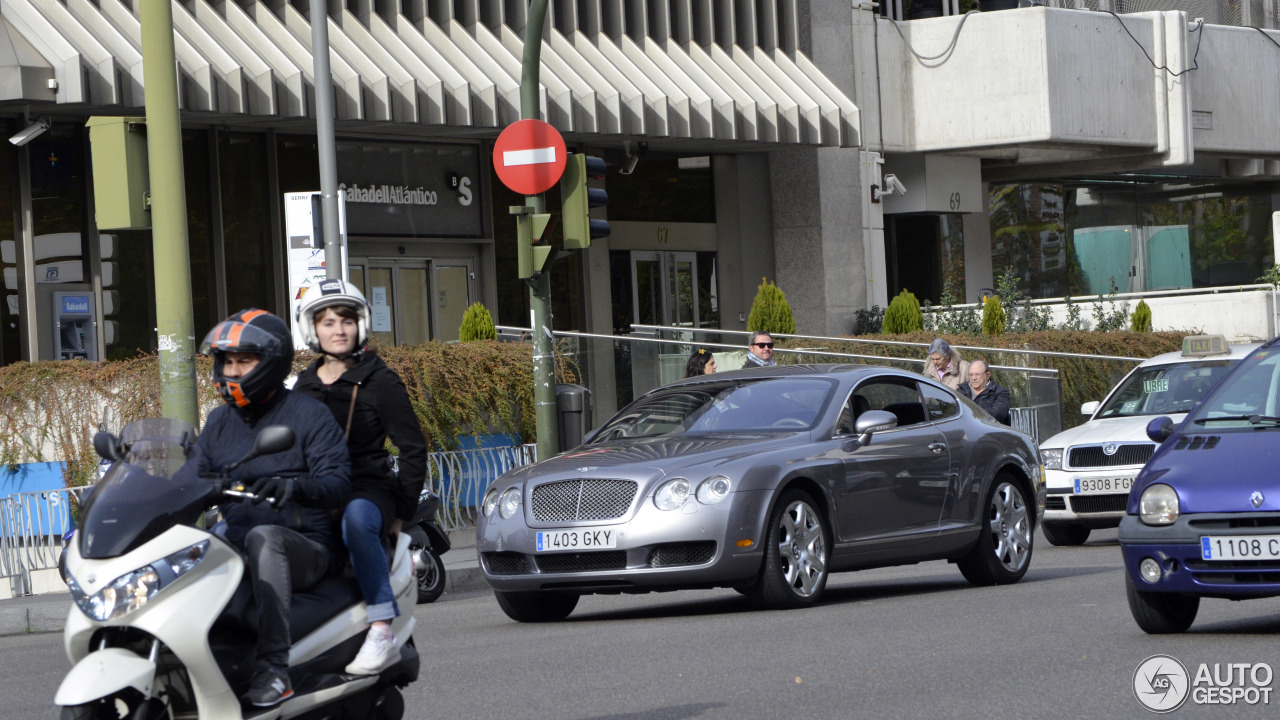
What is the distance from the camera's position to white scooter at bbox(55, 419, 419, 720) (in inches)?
194

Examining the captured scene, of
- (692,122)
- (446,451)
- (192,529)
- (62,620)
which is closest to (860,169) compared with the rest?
(692,122)

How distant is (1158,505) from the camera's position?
8.17 meters

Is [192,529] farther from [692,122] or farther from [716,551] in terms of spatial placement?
[692,122]

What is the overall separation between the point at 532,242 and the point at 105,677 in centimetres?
932

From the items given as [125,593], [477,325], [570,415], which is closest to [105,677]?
[125,593]

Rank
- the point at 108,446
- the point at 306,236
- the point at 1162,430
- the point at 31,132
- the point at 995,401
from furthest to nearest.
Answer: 1. the point at 31,132
2. the point at 995,401
3. the point at 306,236
4. the point at 1162,430
5. the point at 108,446

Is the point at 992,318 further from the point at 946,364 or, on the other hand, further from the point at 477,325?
the point at 946,364

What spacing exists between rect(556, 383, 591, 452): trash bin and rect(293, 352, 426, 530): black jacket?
7.90 m

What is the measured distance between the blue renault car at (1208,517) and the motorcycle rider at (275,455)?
4099 mm

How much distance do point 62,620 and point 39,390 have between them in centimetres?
335

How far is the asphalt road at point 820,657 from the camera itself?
23.0 ft

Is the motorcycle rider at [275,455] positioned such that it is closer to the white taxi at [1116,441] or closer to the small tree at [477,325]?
the white taxi at [1116,441]

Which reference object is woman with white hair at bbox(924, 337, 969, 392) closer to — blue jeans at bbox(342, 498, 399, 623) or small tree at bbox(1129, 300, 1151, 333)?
blue jeans at bbox(342, 498, 399, 623)

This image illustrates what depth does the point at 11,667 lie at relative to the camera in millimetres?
9625
